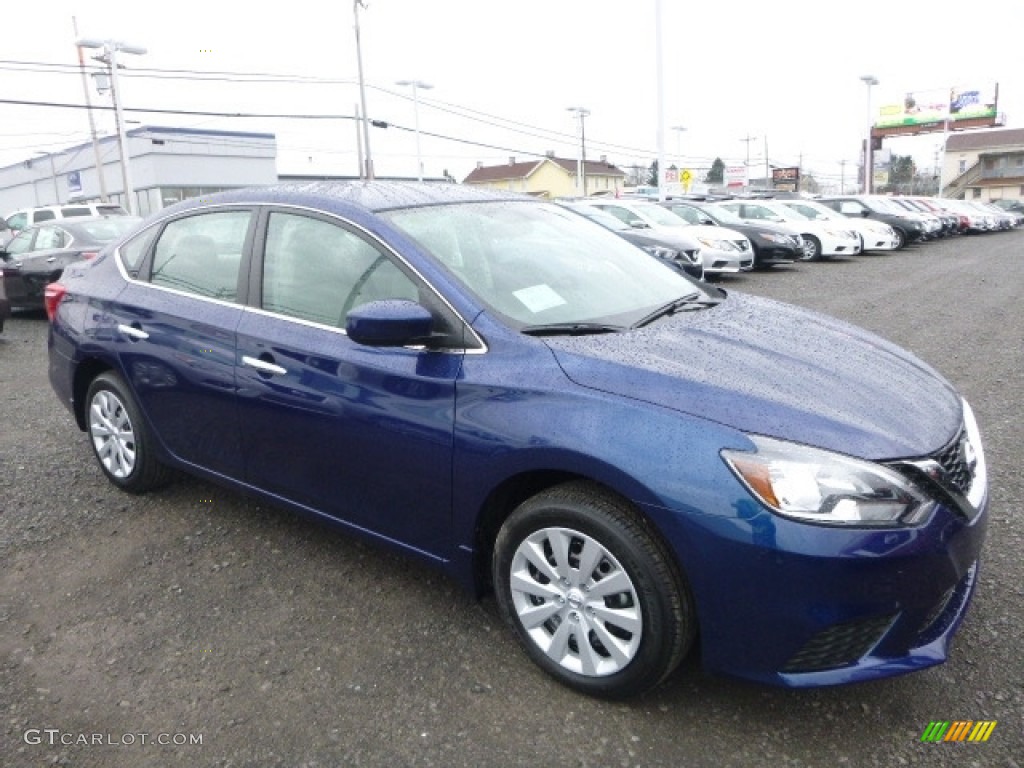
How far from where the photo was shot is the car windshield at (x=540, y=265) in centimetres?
292

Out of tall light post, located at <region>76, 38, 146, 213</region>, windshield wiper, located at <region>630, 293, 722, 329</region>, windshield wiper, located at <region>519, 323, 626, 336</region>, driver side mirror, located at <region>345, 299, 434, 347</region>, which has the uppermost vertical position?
tall light post, located at <region>76, 38, 146, 213</region>

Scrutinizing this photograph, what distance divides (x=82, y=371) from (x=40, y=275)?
716cm

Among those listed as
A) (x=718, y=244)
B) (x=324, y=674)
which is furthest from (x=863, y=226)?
(x=324, y=674)

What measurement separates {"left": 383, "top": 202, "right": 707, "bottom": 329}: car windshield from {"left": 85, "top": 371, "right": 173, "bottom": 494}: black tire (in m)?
1.86

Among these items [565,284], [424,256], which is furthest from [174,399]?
[565,284]

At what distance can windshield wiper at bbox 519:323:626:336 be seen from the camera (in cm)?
272

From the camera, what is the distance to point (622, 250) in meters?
3.75

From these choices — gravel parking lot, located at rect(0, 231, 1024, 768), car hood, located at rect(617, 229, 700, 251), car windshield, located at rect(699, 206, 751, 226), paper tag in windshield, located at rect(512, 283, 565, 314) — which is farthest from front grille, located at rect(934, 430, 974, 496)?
car windshield, located at rect(699, 206, 751, 226)

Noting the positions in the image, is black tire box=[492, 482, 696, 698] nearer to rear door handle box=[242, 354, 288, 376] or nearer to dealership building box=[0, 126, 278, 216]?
rear door handle box=[242, 354, 288, 376]

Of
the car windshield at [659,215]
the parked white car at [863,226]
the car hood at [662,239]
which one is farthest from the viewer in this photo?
the parked white car at [863,226]

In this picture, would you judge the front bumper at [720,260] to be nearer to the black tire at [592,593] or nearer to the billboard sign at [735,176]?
the black tire at [592,593]

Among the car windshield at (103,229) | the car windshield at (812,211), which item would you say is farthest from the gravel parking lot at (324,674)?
the car windshield at (812,211)

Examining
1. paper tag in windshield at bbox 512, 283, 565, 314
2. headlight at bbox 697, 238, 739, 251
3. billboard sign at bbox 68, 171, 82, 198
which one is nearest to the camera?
paper tag in windshield at bbox 512, 283, 565, 314

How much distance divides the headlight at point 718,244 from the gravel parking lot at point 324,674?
31.0 ft
